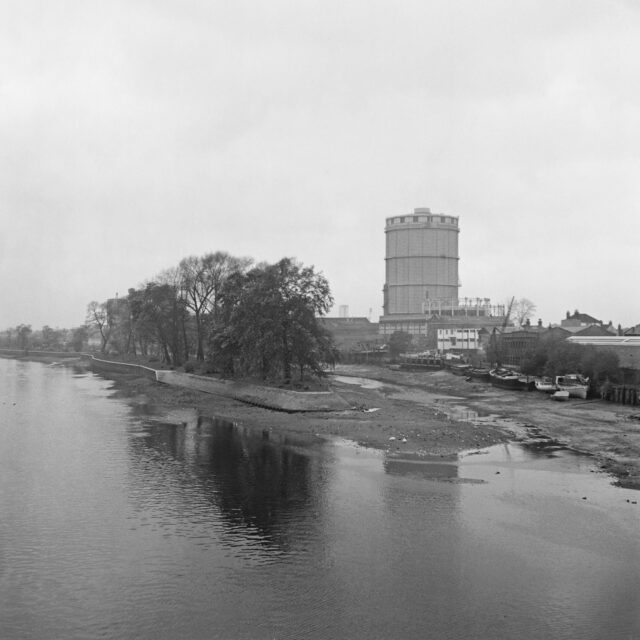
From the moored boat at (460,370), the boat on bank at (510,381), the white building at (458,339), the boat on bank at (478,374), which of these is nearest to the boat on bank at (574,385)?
the boat on bank at (510,381)

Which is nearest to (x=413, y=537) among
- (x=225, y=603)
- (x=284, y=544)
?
(x=284, y=544)

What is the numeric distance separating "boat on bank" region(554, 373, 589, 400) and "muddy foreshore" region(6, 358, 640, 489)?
2798mm

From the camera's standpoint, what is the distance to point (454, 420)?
185 feet

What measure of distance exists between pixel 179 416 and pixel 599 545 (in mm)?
45608

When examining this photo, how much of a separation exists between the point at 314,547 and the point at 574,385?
6438cm

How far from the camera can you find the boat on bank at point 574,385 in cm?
7725

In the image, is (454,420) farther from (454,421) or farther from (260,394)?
(260,394)

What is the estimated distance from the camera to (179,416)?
62344 mm

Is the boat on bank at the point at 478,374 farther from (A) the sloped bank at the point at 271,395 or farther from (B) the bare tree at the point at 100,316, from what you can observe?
(B) the bare tree at the point at 100,316

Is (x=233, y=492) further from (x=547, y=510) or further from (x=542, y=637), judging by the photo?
(x=542, y=637)

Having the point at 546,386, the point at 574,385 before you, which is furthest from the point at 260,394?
the point at 574,385

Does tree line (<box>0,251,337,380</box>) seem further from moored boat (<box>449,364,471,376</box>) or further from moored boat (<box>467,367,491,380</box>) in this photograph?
moored boat (<box>449,364,471,376</box>)

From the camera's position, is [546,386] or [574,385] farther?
[546,386]

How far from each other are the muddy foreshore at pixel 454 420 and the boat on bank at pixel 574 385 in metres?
2.80
